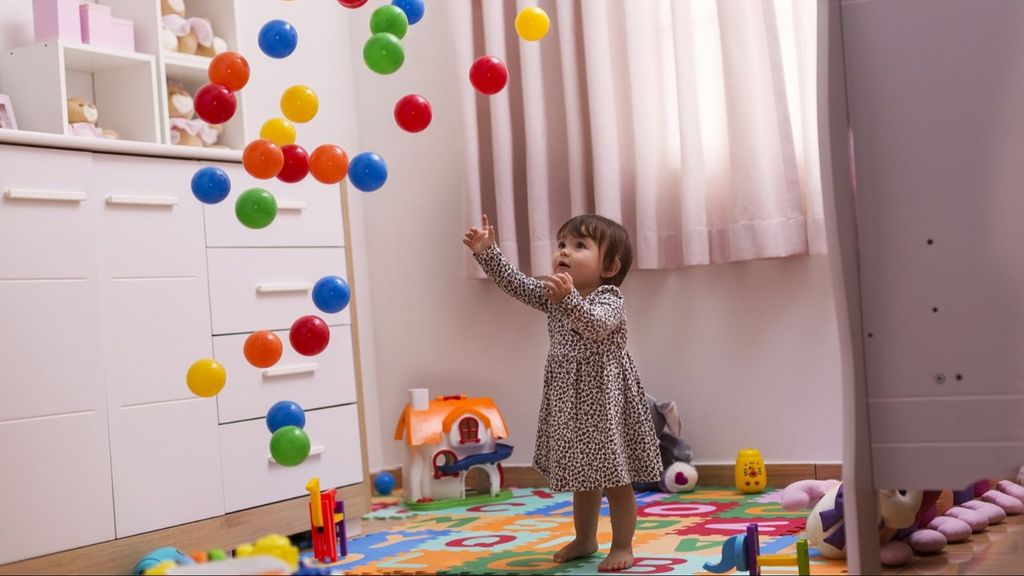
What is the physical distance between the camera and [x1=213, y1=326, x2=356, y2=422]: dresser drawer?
2.54m

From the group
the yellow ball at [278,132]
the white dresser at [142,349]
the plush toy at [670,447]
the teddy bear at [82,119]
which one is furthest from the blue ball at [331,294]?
the plush toy at [670,447]

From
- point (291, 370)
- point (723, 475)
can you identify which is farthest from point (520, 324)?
point (291, 370)

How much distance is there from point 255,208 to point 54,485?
671 mm

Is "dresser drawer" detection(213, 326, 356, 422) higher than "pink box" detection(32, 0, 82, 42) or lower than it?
lower

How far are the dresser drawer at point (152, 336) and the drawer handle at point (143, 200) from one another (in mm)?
162

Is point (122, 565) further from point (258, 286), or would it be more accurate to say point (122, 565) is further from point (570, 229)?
point (570, 229)

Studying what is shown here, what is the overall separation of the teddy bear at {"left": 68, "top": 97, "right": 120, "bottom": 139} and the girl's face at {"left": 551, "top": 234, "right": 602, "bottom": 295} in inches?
45.5

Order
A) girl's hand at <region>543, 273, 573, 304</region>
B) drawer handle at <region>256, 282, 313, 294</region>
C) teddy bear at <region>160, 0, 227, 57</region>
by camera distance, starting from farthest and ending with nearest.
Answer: teddy bear at <region>160, 0, 227, 57</region> < drawer handle at <region>256, 282, 313, 294</region> < girl's hand at <region>543, 273, 573, 304</region>

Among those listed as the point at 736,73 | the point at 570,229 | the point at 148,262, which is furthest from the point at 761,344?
the point at 148,262

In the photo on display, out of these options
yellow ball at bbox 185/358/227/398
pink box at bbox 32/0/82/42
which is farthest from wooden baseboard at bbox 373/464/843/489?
pink box at bbox 32/0/82/42

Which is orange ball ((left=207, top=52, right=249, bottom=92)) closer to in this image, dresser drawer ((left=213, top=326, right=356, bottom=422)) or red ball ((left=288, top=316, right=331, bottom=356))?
red ball ((left=288, top=316, right=331, bottom=356))

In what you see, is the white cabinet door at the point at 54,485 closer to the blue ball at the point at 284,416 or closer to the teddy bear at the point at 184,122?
the blue ball at the point at 284,416

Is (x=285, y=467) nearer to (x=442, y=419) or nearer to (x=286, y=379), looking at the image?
(x=286, y=379)

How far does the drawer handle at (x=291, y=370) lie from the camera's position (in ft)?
8.59
